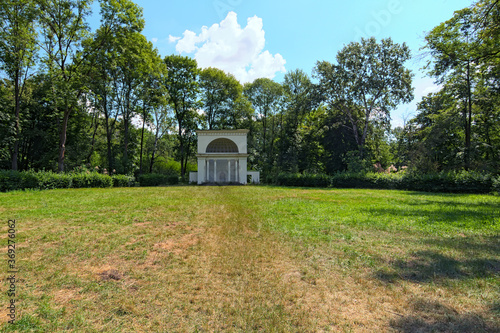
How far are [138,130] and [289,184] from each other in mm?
25115

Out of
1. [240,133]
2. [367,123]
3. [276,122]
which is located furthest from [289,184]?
[276,122]

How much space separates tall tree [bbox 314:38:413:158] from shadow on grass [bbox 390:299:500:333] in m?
28.0

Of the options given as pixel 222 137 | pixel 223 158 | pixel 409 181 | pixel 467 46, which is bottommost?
pixel 409 181

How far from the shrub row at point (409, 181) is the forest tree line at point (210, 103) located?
3.09 meters

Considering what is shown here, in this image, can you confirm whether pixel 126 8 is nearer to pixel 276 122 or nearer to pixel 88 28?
pixel 88 28

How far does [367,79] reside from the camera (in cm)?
2823

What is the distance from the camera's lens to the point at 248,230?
20.9 ft

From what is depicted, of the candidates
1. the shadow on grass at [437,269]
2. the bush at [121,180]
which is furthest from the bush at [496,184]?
the bush at [121,180]

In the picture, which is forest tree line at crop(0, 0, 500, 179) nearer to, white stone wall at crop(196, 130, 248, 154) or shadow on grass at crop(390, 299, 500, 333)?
white stone wall at crop(196, 130, 248, 154)

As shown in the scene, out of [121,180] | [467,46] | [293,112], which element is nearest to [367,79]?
[293,112]

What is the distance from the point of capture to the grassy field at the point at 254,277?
2520mm

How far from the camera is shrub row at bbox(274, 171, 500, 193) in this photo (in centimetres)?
1734

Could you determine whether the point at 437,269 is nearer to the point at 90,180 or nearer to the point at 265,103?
the point at 90,180

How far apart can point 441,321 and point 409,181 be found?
71.2 feet
